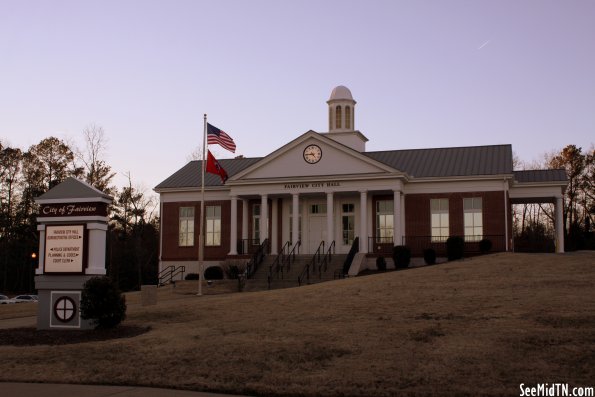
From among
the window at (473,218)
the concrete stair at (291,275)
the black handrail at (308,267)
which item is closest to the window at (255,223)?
the concrete stair at (291,275)

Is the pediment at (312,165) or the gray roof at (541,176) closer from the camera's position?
the pediment at (312,165)

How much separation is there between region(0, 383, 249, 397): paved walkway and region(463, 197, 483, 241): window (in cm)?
2812

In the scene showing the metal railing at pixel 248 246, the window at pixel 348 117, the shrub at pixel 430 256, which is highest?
the window at pixel 348 117

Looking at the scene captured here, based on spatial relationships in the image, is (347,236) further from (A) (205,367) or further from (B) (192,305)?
(A) (205,367)

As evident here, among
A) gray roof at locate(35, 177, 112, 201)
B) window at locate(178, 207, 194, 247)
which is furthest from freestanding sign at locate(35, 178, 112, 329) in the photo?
window at locate(178, 207, 194, 247)

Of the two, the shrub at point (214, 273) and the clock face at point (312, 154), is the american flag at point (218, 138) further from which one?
the shrub at point (214, 273)

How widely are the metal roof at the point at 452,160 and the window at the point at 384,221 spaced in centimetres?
229

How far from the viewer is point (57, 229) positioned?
62.2ft

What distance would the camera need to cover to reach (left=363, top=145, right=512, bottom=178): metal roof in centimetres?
3766

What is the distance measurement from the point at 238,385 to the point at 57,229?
9.98 meters

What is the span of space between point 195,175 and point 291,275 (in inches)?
560

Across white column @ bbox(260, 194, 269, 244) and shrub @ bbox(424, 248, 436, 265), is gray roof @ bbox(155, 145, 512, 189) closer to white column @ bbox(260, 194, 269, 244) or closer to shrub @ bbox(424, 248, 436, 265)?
white column @ bbox(260, 194, 269, 244)

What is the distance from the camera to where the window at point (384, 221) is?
38.3 metres

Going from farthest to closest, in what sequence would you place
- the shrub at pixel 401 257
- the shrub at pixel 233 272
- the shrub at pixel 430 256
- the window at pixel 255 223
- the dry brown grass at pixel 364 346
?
1. the window at pixel 255 223
2. the shrub at pixel 233 272
3. the shrub at pixel 430 256
4. the shrub at pixel 401 257
5. the dry brown grass at pixel 364 346
